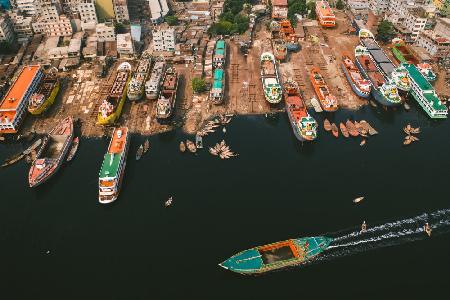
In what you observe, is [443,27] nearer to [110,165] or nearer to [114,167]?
[114,167]

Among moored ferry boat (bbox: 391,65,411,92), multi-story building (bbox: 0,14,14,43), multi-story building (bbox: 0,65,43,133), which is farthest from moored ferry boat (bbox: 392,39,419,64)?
multi-story building (bbox: 0,14,14,43)

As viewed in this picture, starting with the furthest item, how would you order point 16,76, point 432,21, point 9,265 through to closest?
point 432,21, point 16,76, point 9,265

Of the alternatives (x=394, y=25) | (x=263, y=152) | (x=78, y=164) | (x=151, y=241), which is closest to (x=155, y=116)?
(x=78, y=164)

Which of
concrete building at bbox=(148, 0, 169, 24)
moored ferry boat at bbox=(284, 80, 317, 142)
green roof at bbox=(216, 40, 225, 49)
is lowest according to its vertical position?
moored ferry boat at bbox=(284, 80, 317, 142)

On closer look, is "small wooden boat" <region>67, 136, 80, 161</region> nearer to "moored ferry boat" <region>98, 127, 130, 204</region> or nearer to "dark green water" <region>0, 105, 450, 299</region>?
"dark green water" <region>0, 105, 450, 299</region>

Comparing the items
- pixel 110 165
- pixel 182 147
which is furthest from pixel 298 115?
pixel 110 165

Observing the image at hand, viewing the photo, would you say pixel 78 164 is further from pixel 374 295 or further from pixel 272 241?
pixel 374 295

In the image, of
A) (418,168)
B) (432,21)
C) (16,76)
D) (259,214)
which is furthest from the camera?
(432,21)
